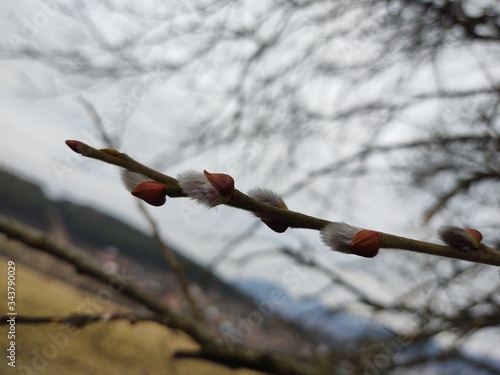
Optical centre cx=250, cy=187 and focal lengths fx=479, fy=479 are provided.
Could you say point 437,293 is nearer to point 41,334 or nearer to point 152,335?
point 152,335

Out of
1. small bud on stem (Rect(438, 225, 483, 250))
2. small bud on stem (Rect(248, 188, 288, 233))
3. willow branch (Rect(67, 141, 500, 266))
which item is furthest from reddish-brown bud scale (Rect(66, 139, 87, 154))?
small bud on stem (Rect(438, 225, 483, 250))

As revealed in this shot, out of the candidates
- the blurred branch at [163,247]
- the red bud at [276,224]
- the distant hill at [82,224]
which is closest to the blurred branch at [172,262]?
the blurred branch at [163,247]

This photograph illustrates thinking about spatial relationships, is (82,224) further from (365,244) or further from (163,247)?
(365,244)

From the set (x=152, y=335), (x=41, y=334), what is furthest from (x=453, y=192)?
(x=41, y=334)

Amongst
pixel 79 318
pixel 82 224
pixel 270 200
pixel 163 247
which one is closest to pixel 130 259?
pixel 82 224

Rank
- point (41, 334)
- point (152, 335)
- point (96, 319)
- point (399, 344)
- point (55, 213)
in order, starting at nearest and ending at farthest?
point (96, 319)
point (41, 334)
point (399, 344)
point (152, 335)
point (55, 213)

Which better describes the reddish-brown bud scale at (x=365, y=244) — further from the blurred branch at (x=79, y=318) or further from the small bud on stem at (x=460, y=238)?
the blurred branch at (x=79, y=318)

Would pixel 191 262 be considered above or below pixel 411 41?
below
